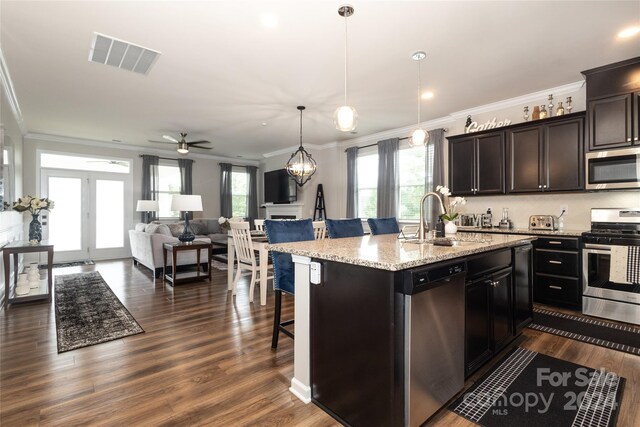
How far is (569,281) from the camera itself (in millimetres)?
3484

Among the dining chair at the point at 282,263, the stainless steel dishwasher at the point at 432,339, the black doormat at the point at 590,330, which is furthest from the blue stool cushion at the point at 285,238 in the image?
the black doormat at the point at 590,330

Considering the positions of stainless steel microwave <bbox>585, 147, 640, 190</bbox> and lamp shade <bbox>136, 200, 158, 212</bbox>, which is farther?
lamp shade <bbox>136, 200, 158, 212</bbox>

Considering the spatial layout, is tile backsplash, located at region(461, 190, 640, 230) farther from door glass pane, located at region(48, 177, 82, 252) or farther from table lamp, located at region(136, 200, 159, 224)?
door glass pane, located at region(48, 177, 82, 252)

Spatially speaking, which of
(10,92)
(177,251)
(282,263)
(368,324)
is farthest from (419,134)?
(10,92)

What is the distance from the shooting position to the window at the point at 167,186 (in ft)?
26.2

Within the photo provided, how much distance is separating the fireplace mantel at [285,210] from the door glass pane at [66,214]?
4381 mm

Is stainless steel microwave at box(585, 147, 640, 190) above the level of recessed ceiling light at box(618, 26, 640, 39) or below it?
below

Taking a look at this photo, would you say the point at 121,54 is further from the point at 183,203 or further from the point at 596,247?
the point at 596,247

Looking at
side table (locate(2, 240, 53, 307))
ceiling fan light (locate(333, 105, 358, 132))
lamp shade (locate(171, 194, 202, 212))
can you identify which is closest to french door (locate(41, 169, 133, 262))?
side table (locate(2, 240, 53, 307))

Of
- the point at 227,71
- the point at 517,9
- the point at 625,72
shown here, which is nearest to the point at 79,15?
the point at 227,71

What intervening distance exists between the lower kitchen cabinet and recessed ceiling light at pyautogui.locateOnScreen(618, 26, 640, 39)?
236 cm

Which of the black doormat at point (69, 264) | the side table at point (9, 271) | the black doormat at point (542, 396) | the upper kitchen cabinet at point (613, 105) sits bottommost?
the black doormat at point (542, 396)

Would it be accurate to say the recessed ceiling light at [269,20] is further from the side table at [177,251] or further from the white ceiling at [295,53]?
the side table at [177,251]

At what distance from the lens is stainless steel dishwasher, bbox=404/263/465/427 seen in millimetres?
1469
